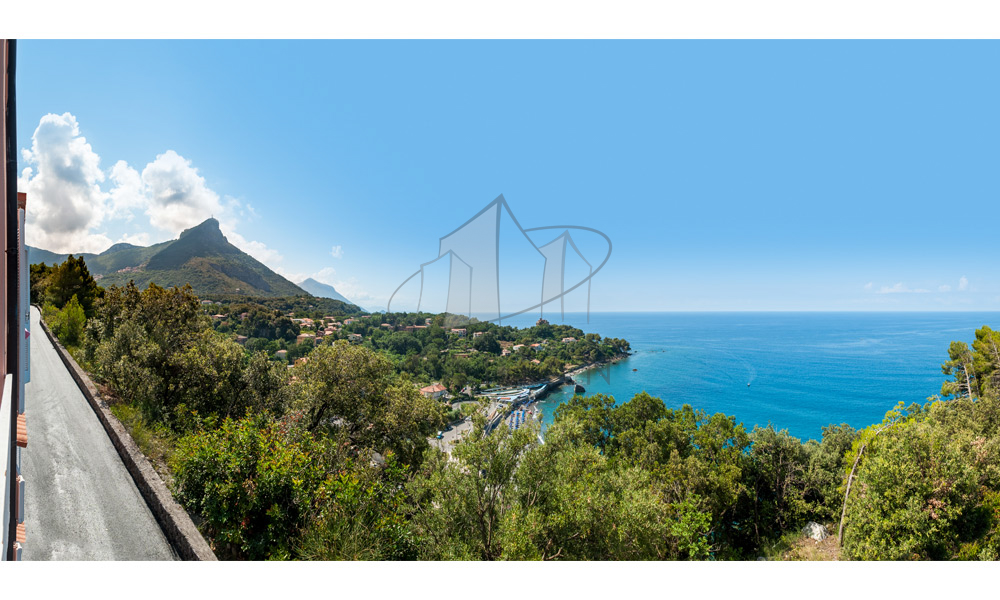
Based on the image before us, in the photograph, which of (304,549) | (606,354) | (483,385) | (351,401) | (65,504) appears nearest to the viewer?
(304,549)

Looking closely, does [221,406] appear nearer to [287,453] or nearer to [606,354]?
[287,453]

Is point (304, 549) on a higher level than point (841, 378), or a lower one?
higher

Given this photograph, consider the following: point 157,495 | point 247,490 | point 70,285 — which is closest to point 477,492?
point 247,490

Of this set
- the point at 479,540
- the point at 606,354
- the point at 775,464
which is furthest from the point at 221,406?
the point at 606,354

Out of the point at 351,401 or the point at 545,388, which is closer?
the point at 351,401

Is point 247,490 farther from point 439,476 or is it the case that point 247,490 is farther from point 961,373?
point 961,373

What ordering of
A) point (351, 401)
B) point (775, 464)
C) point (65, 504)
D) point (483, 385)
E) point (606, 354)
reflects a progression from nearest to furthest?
point (65, 504) → point (351, 401) → point (775, 464) → point (483, 385) → point (606, 354)

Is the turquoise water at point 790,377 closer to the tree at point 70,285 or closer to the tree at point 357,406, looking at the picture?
the tree at point 357,406

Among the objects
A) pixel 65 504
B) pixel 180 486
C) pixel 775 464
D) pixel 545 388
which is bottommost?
pixel 545 388
